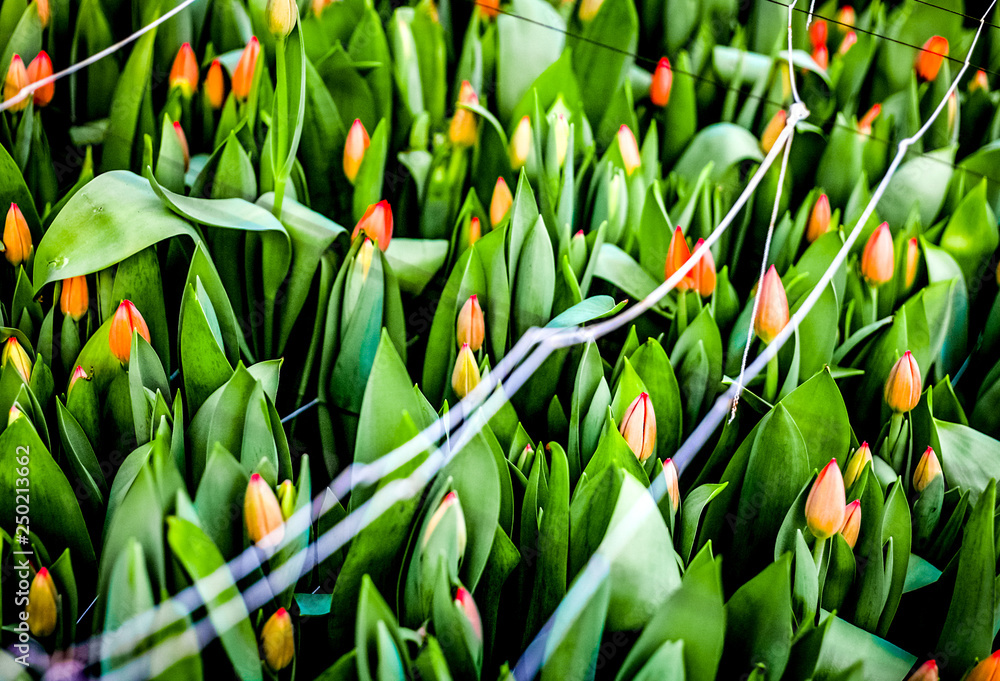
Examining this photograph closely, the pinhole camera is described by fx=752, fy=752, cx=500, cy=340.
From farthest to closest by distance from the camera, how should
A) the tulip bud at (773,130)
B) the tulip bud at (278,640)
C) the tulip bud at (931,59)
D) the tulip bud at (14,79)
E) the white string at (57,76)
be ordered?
1. the tulip bud at (931,59)
2. the tulip bud at (773,130)
3. the tulip bud at (14,79)
4. the white string at (57,76)
5. the tulip bud at (278,640)

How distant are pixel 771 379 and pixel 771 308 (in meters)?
0.06

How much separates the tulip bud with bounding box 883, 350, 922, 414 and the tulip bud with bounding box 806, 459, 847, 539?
16cm

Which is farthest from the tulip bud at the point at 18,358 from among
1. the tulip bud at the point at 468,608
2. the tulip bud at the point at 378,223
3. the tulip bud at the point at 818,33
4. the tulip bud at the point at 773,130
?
the tulip bud at the point at 818,33

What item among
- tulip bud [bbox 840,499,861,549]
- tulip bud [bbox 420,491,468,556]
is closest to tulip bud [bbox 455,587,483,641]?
tulip bud [bbox 420,491,468,556]

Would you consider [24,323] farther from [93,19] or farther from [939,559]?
[939,559]

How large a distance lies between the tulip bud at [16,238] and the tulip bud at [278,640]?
43 centimetres

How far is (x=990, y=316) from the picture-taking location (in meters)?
0.79

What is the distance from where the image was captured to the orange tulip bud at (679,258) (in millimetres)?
713

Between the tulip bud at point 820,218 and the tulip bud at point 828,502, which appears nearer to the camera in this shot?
the tulip bud at point 828,502

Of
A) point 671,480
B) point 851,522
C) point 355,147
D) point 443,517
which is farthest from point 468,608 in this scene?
point 355,147

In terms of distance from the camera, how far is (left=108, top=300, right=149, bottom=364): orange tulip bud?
59cm

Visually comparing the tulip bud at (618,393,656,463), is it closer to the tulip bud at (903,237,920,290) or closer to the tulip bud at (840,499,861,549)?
the tulip bud at (840,499,861,549)

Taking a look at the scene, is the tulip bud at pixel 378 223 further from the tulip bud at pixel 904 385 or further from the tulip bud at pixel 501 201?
the tulip bud at pixel 904 385

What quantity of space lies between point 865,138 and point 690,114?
210 mm
